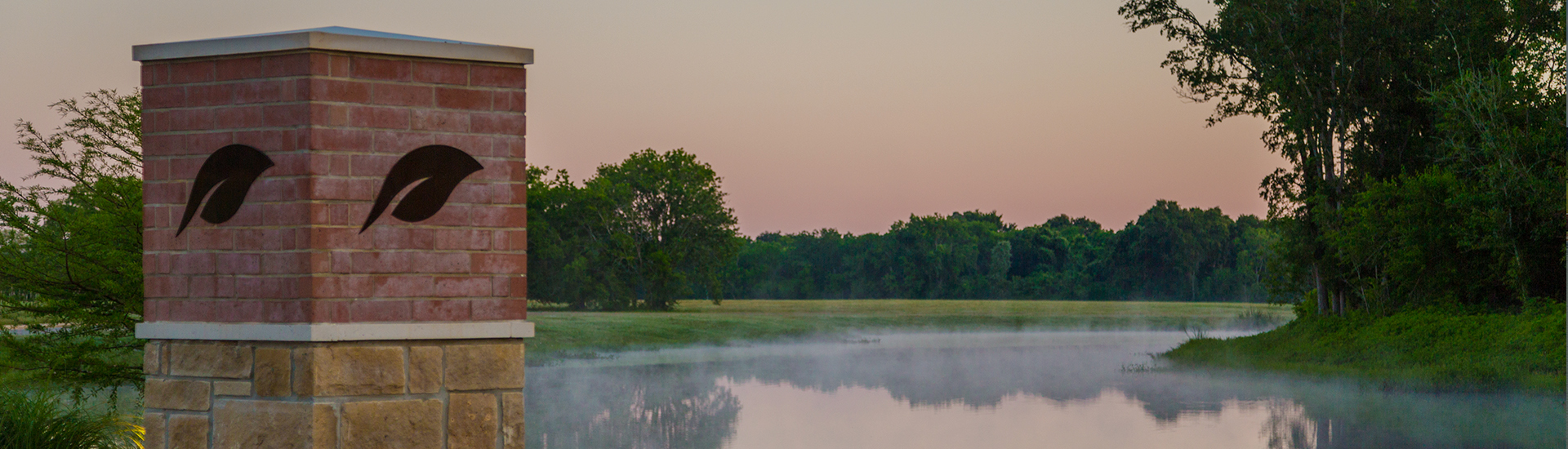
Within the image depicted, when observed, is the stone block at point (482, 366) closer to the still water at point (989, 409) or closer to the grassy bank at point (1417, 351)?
the still water at point (989, 409)

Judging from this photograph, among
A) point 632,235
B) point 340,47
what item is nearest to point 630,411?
point 340,47

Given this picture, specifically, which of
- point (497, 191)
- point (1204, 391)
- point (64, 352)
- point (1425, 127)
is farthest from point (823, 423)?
point (1425, 127)

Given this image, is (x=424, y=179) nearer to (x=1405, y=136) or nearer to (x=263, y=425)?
(x=263, y=425)

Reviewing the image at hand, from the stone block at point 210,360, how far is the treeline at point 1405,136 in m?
23.4

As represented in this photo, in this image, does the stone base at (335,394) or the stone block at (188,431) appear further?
the stone block at (188,431)

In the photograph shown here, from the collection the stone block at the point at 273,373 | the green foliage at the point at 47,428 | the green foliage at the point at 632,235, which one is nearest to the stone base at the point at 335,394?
the stone block at the point at 273,373

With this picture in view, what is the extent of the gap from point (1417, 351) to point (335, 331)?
2435cm

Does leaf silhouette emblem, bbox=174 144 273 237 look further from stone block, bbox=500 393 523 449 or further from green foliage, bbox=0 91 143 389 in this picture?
green foliage, bbox=0 91 143 389

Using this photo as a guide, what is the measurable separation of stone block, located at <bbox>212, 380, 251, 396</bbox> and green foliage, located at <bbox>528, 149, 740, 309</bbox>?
59.7 m

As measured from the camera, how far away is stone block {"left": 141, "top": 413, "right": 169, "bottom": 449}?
6.61 m

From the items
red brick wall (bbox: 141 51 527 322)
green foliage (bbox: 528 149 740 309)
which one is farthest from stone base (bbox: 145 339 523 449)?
green foliage (bbox: 528 149 740 309)

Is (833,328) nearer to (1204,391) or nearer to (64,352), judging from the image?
(1204,391)

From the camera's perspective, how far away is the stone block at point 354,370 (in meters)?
6.18

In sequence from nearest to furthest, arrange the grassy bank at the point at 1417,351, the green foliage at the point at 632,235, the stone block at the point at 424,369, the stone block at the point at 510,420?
the stone block at the point at 424,369
the stone block at the point at 510,420
the grassy bank at the point at 1417,351
the green foliage at the point at 632,235
